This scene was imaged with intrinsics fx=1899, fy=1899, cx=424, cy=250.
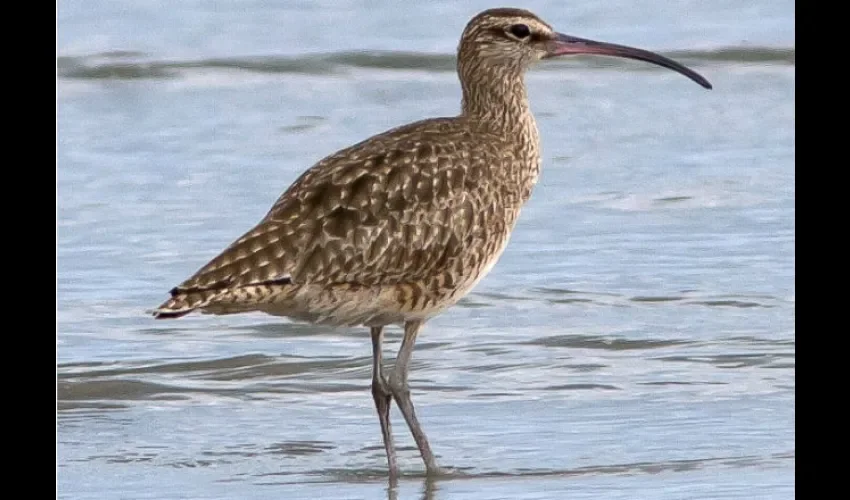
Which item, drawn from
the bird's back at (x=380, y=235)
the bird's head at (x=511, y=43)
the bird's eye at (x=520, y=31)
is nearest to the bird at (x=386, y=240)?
the bird's back at (x=380, y=235)

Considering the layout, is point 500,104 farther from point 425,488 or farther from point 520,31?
point 425,488

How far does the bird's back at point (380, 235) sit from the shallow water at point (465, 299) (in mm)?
659

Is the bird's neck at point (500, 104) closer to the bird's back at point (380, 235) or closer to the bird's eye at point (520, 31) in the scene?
the bird's eye at point (520, 31)

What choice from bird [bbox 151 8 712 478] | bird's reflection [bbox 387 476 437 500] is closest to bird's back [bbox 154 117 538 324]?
bird [bbox 151 8 712 478]

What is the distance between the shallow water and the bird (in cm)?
58

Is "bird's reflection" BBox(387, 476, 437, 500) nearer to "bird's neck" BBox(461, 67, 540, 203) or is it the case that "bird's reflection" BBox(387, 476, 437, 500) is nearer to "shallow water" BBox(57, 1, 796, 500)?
"shallow water" BBox(57, 1, 796, 500)

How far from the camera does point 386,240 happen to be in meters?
7.12

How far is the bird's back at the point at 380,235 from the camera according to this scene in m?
6.86

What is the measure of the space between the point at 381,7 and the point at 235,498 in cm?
1166

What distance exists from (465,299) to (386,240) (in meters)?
2.96
